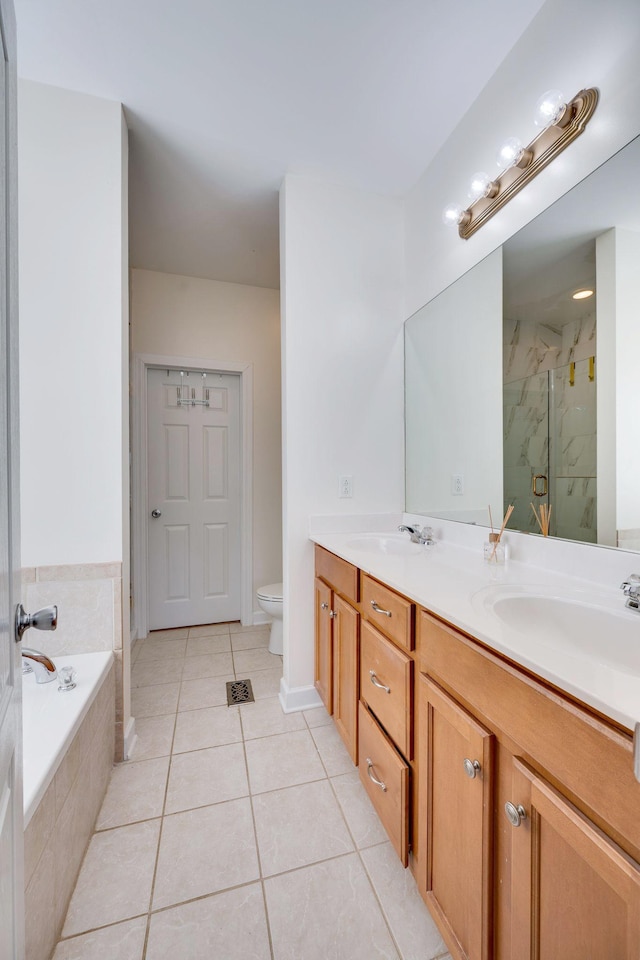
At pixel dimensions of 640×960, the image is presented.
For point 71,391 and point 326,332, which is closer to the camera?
point 71,391

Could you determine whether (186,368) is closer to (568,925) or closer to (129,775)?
(129,775)

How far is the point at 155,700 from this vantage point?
2018 millimetres

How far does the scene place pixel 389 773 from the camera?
3.65ft

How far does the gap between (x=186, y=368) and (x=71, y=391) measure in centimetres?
144

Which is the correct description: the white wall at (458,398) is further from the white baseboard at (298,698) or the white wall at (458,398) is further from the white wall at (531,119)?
the white baseboard at (298,698)

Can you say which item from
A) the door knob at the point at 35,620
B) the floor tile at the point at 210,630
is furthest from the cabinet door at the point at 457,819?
the floor tile at the point at 210,630

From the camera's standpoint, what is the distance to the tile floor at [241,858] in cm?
98

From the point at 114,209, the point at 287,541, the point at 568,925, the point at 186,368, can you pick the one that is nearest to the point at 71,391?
the point at 114,209

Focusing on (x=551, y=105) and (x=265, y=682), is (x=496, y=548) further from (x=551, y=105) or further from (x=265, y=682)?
(x=265, y=682)

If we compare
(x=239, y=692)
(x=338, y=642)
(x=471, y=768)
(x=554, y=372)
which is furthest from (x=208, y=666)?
(x=554, y=372)

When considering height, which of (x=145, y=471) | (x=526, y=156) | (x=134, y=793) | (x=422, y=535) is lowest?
(x=134, y=793)

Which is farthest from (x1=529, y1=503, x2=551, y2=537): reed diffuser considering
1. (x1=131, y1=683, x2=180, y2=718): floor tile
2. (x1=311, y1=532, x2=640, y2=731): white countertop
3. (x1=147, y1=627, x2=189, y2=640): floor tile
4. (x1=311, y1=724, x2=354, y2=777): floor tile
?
(x1=147, y1=627, x2=189, y2=640): floor tile

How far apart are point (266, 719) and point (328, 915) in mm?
869

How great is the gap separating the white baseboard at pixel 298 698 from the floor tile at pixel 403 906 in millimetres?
767
